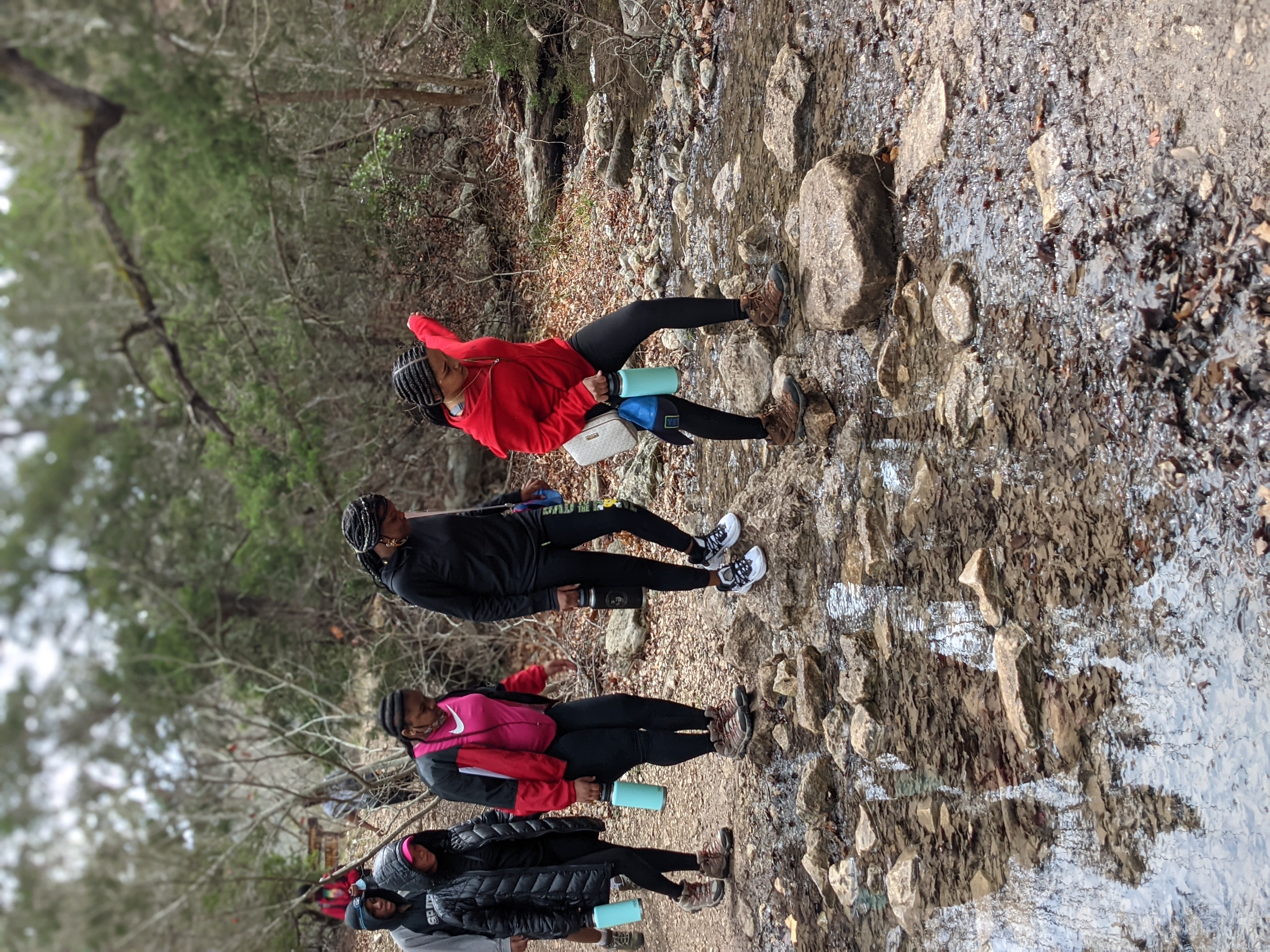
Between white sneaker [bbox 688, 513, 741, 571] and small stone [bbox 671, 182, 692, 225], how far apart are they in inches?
87.3

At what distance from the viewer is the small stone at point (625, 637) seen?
6246mm

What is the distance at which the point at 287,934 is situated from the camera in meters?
7.92

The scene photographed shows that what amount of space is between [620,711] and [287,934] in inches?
242

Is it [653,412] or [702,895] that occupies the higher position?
[653,412]

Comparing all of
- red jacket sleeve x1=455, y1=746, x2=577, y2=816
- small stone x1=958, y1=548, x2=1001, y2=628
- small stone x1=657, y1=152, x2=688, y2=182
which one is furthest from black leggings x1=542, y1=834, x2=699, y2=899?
small stone x1=657, y1=152, x2=688, y2=182

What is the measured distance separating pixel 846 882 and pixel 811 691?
776 millimetres

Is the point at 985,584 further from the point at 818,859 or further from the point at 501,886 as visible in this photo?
the point at 501,886

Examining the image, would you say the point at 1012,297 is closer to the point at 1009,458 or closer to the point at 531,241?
the point at 1009,458

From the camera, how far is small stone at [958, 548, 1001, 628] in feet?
8.76

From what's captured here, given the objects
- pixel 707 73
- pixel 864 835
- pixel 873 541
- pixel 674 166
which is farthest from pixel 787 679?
pixel 707 73

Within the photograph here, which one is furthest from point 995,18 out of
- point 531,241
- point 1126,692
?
point 531,241

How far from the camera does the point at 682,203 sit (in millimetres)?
5586

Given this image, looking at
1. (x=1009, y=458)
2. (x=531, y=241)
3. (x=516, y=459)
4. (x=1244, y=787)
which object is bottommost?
(x=1244, y=787)

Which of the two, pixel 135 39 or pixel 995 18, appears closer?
pixel 995 18
